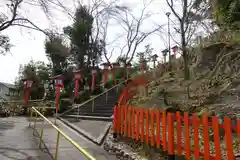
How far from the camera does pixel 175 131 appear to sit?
18.6 feet

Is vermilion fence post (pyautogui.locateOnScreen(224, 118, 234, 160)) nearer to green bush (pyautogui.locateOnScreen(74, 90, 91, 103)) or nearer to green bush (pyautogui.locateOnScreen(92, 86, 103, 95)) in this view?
green bush (pyautogui.locateOnScreen(74, 90, 91, 103))

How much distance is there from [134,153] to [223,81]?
440cm

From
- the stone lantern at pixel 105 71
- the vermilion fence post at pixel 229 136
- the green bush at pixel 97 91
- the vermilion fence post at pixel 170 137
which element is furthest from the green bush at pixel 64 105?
the vermilion fence post at pixel 229 136

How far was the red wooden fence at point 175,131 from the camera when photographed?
3.50m

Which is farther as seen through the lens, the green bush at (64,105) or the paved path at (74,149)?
the green bush at (64,105)

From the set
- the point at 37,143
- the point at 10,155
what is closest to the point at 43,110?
the point at 37,143

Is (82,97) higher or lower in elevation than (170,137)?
higher

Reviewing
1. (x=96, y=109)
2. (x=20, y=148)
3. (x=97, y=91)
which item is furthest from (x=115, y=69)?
(x=20, y=148)

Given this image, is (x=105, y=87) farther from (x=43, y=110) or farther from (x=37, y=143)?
(x=37, y=143)

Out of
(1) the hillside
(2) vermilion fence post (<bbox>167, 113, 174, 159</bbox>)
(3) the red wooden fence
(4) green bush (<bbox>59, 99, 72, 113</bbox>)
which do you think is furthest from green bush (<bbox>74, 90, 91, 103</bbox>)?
(2) vermilion fence post (<bbox>167, 113, 174, 159</bbox>)

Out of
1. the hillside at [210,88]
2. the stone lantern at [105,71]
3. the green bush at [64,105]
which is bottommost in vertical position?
the green bush at [64,105]

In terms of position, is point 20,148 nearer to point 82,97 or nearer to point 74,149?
point 74,149

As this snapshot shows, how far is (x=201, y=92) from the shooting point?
26.4 ft

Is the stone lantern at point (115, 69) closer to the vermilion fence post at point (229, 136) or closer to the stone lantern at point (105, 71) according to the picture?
the stone lantern at point (105, 71)
